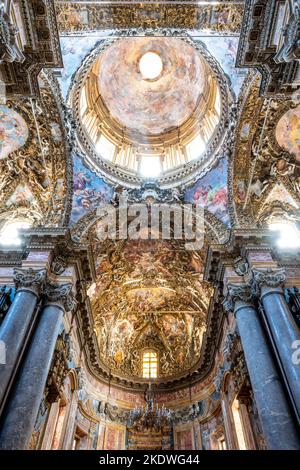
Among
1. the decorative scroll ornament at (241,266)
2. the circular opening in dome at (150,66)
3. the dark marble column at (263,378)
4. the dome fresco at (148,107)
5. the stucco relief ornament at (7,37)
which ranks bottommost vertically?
the dark marble column at (263,378)

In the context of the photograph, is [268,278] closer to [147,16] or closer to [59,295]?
[59,295]

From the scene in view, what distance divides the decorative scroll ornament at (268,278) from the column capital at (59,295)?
5.27m

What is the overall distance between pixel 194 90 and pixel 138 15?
24.4 feet

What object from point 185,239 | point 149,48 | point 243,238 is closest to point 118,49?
point 149,48

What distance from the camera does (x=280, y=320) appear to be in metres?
8.39

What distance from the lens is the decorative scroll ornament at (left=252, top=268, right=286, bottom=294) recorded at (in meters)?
9.34

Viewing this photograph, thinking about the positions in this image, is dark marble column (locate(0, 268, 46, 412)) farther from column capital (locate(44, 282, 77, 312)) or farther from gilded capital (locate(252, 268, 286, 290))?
gilded capital (locate(252, 268, 286, 290))

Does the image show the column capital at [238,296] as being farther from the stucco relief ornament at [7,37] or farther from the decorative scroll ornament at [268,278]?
the stucco relief ornament at [7,37]

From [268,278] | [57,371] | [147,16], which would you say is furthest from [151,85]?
[57,371]

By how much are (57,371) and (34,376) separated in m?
2.03

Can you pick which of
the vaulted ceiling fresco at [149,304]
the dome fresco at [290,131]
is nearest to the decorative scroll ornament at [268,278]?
the vaulted ceiling fresco at [149,304]

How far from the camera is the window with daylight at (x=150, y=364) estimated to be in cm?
1691

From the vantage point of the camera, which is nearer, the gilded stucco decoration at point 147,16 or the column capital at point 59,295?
the column capital at point 59,295

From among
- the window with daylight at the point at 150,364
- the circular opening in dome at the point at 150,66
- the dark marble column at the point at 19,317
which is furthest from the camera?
the circular opening in dome at the point at 150,66
